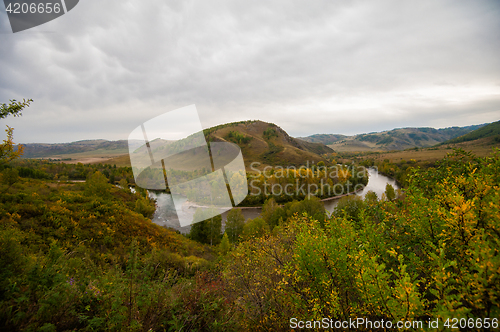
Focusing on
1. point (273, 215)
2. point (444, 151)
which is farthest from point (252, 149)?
point (444, 151)

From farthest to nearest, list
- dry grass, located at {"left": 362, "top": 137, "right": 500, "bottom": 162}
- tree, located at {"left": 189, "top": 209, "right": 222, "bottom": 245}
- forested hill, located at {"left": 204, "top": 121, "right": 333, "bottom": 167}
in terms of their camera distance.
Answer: forested hill, located at {"left": 204, "top": 121, "right": 333, "bottom": 167}
dry grass, located at {"left": 362, "top": 137, "right": 500, "bottom": 162}
tree, located at {"left": 189, "top": 209, "right": 222, "bottom": 245}

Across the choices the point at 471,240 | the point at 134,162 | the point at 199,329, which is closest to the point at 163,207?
the point at 134,162

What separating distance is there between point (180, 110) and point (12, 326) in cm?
607

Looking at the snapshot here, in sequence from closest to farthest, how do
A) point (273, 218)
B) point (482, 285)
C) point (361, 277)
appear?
point (482, 285) → point (361, 277) → point (273, 218)

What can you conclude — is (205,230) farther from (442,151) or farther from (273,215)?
(442,151)

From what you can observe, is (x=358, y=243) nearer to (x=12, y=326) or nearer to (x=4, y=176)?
(x=12, y=326)

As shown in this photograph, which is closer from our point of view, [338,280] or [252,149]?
[338,280]

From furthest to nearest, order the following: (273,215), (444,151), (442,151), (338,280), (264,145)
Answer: (264,145) → (442,151) → (444,151) → (273,215) → (338,280)

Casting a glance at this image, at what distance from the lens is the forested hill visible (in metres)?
119

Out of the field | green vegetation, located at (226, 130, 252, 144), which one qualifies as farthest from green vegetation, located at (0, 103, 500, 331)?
green vegetation, located at (226, 130, 252, 144)

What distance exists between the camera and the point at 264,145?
144125mm

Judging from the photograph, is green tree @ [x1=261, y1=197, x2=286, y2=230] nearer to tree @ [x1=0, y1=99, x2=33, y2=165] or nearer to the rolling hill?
tree @ [x1=0, y1=99, x2=33, y2=165]

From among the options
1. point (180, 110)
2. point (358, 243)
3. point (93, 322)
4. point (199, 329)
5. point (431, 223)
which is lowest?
point (199, 329)

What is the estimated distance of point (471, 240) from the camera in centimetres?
229
